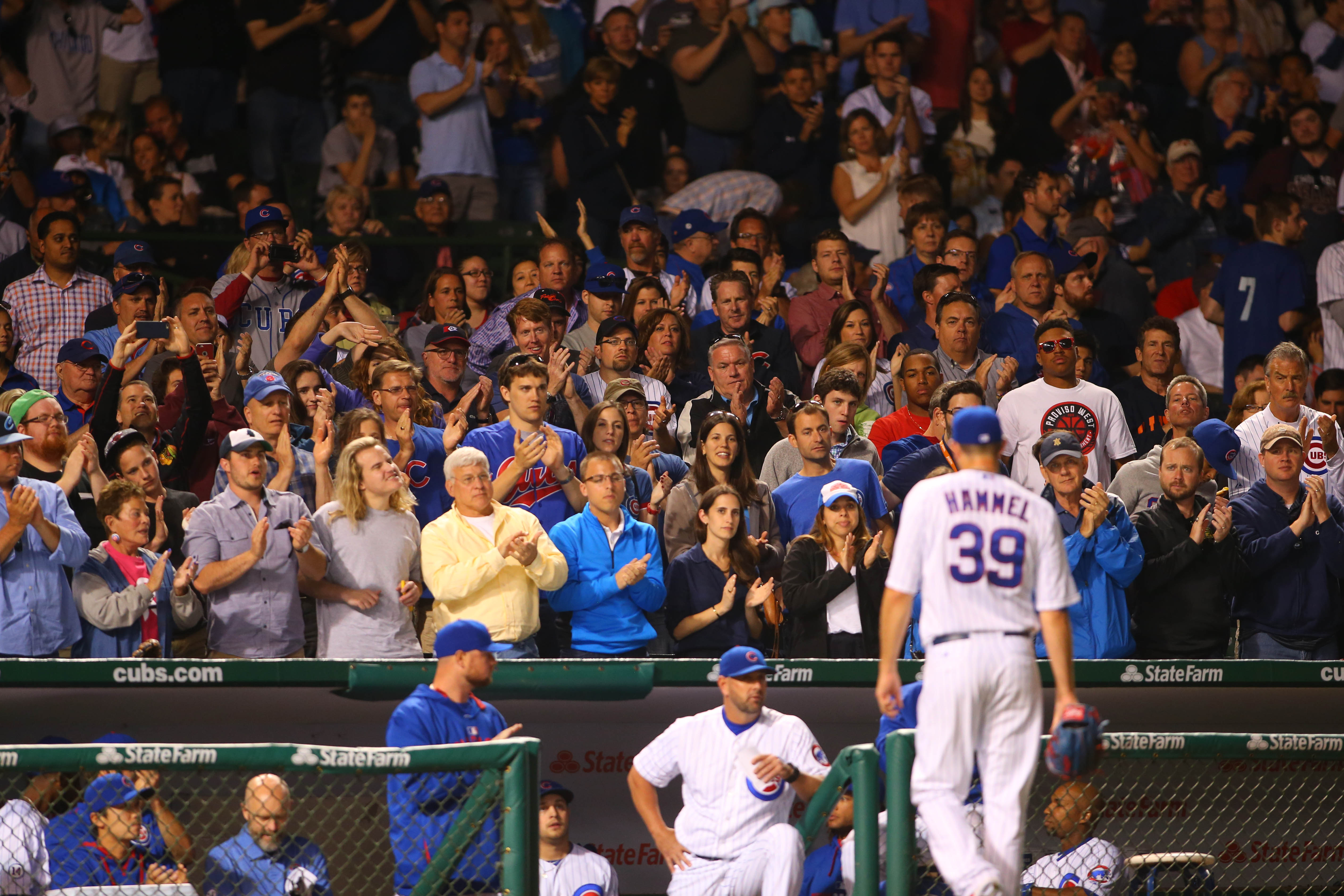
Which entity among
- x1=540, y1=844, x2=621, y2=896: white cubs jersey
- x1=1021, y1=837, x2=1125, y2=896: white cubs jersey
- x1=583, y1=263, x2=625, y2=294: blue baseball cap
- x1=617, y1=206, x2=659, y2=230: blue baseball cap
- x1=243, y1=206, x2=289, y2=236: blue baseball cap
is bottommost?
x1=540, y1=844, x2=621, y2=896: white cubs jersey

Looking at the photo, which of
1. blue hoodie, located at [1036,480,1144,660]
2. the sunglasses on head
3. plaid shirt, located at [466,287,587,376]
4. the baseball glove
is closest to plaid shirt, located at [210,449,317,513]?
plaid shirt, located at [466,287,587,376]

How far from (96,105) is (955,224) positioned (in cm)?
753

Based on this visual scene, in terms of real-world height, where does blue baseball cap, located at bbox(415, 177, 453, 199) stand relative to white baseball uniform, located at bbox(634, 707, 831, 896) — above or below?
above

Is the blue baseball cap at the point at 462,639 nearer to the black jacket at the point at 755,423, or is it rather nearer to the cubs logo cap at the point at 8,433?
the cubs logo cap at the point at 8,433

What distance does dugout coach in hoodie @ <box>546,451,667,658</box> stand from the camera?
8.09m

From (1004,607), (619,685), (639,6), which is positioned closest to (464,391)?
(619,685)

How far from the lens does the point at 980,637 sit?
5.38 meters

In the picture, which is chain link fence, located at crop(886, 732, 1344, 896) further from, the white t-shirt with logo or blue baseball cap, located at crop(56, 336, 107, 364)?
blue baseball cap, located at crop(56, 336, 107, 364)

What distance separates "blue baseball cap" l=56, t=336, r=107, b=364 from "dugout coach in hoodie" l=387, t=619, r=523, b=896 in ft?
11.8

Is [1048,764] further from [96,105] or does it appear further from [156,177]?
[96,105]

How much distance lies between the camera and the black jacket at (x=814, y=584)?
26.7ft

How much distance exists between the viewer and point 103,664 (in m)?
7.07

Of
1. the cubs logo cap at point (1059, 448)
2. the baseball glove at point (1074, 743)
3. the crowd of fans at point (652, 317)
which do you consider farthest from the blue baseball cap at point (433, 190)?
the baseball glove at point (1074, 743)

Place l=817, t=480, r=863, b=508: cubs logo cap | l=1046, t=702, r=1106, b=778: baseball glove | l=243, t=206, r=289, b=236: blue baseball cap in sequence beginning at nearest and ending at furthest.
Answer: l=1046, t=702, r=1106, b=778: baseball glove → l=817, t=480, r=863, b=508: cubs logo cap → l=243, t=206, r=289, b=236: blue baseball cap
